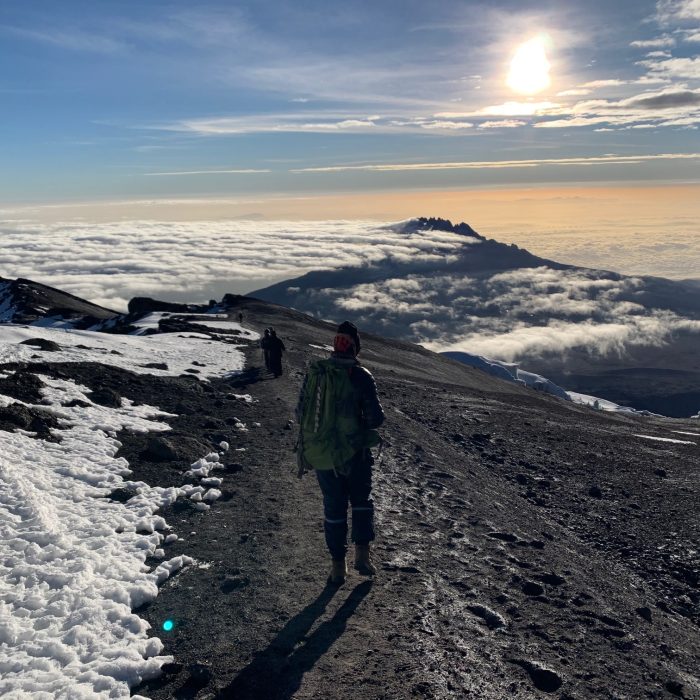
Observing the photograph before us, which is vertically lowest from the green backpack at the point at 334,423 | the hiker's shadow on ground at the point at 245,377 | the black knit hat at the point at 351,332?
the hiker's shadow on ground at the point at 245,377

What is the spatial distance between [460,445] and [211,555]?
381 inches

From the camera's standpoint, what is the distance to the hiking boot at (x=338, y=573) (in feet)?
23.1

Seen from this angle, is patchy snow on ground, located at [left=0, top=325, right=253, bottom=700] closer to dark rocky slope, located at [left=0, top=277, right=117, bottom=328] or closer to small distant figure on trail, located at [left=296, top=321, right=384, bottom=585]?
small distant figure on trail, located at [left=296, top=321, right=384, bottom=585]

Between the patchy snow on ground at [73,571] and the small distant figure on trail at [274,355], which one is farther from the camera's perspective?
the small distant figure on trail at [274,355]

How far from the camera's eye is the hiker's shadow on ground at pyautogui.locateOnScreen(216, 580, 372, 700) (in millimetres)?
5043

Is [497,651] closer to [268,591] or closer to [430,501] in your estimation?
[268,591]

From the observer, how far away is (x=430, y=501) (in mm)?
10578

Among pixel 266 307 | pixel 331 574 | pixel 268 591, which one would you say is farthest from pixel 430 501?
pixel 266 307

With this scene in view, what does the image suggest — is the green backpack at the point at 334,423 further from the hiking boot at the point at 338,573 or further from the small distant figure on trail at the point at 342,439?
the hiking boot at the point at 338,573

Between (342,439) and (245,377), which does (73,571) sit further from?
(245,377)

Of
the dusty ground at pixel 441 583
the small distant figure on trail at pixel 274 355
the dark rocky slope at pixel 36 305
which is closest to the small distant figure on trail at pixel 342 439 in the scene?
the dusty ground at pixel 441 583

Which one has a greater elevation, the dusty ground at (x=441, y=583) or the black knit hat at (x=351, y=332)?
the black knit hat at (x=351, y=332)

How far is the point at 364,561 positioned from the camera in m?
7.29

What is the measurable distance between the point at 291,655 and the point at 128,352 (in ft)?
74.0
